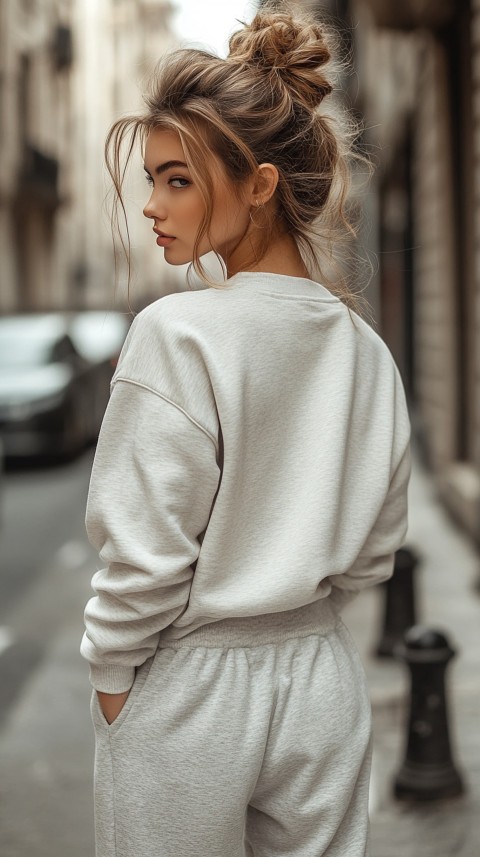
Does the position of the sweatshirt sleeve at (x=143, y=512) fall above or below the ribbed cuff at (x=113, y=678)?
above

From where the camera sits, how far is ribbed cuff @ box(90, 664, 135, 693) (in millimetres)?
1780

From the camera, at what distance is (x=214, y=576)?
5.76 feet

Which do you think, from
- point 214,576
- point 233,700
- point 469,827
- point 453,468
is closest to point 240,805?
point 233,700

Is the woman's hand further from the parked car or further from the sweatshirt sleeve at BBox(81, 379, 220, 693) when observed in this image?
the parked car

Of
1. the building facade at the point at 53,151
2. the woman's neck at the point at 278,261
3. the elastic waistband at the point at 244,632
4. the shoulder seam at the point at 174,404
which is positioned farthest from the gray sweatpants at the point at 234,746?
the building facade at the point at 53,151

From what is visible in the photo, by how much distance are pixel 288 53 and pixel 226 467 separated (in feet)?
2.13

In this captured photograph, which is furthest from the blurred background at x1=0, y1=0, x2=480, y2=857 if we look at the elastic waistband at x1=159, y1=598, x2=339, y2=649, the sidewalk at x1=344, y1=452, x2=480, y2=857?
the elastic waistband at x1=159, y1=598, x2=339, y2=649

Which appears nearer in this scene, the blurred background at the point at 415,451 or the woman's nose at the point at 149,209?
the woman's nose at the point at 149,209

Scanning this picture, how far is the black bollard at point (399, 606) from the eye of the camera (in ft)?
19.3

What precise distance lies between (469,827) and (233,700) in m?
2.42

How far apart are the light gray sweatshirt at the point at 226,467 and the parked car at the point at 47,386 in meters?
9.83

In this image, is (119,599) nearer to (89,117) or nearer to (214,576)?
(214,576)

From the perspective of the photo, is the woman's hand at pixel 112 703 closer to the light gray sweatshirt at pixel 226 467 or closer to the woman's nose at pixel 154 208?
the light gray sweatshirt at pixel 226 467

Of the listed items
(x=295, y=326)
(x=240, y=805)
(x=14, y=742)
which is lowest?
(x=14, y=742)
